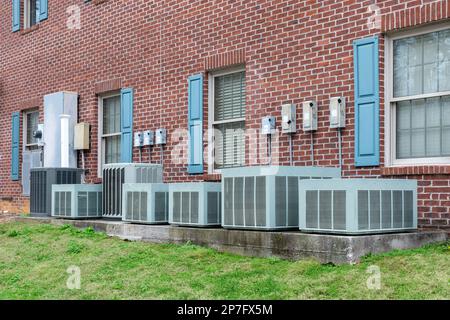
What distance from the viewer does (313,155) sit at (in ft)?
30.9

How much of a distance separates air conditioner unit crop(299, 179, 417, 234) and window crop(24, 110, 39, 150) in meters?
10.2

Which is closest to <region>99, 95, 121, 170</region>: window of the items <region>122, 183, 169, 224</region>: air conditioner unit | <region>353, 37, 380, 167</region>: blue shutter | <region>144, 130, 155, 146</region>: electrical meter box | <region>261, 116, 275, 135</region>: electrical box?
<region>144, 130, 155, 146</region>: electrical meter box

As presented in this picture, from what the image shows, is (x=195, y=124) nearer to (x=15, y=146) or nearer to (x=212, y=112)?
(x=212, y=112)

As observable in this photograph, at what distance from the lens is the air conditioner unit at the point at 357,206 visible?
7008 millimetres

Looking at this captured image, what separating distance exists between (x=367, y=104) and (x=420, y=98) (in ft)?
2.17

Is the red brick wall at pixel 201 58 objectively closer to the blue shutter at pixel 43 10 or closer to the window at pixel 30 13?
the blue shutter at pixel 43 10

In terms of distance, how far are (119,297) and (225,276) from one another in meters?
1.12

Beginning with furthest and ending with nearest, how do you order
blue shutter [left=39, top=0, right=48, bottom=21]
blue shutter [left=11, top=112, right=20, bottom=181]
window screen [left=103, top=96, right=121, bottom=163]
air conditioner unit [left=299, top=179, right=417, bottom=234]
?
blue shutter [left=11, top=112, right=20, bottom=181], blue shutter [left=39, top=0, right=48, bottom=21], window screen [left=103, top=96, right=121, bottom=163], air conditioner unit [left=299, top=179, right=417, bottom=234]

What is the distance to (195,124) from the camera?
448 inches

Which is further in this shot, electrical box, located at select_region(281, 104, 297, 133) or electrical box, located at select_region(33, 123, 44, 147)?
electrical box, located at select_region(33, 123, 44, 147)

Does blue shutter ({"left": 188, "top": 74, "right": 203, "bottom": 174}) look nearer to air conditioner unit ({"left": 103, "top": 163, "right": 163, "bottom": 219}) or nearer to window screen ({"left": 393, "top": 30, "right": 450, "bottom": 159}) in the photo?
air conditioner unit ({"left": 103, "top": 163, "right": 163, "bottom": 219})

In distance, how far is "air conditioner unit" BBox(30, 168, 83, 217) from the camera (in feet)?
41.0

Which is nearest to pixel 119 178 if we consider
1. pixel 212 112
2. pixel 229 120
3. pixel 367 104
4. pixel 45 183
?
pixel 212 112

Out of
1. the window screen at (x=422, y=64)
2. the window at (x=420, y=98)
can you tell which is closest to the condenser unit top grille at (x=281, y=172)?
the window at (x=420, y=98)
